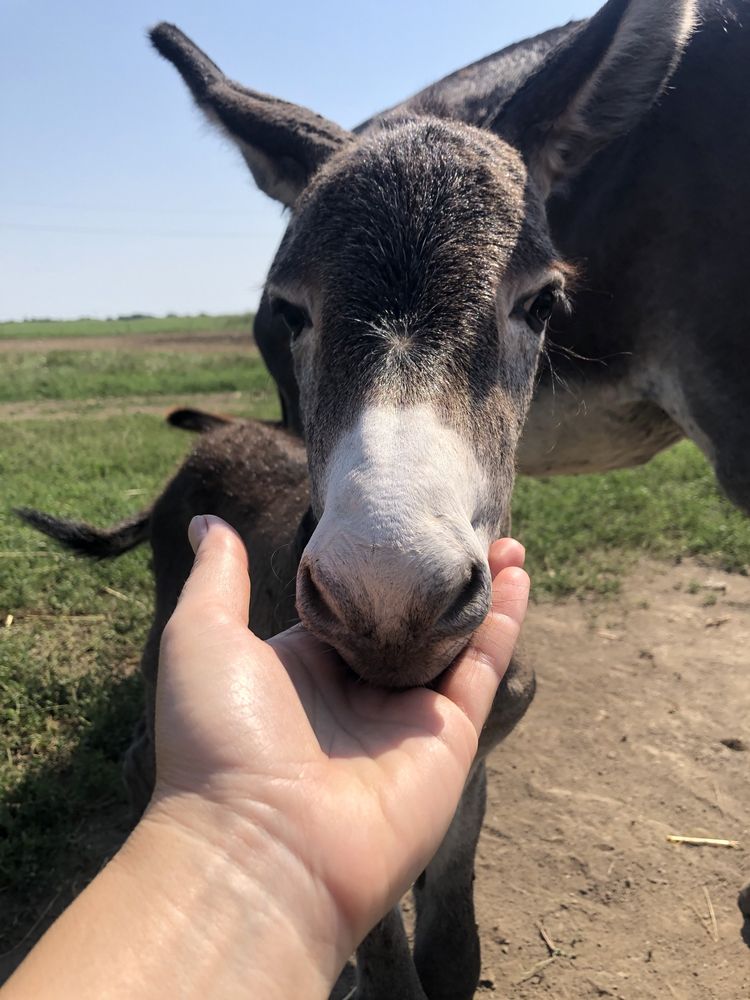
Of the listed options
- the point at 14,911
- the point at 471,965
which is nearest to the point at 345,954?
the point at 471,965

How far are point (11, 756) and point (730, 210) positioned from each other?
4.19 m

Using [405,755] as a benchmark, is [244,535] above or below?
below

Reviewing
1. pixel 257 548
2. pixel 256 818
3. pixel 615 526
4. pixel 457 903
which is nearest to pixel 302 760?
pixel 256 818

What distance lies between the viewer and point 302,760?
4.91 ft

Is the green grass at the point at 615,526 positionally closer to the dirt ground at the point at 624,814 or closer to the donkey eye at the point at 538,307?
the dirt ground at the point at 624,814

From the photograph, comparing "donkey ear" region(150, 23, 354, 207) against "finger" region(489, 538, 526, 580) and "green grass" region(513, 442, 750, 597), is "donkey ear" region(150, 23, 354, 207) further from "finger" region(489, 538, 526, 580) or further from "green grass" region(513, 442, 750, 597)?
"green grass" region(513, 442, 750, 597)

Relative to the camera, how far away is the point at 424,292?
6.11 feet

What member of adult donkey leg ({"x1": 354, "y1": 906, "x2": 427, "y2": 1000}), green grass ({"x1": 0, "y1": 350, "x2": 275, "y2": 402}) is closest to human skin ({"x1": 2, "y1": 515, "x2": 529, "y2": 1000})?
adult donkey leg ({"x1": 354, "y1": 906, "x2": 427, "y2": 1000})

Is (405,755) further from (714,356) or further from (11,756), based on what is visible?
(11,756)

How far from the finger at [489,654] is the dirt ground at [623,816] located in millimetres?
979

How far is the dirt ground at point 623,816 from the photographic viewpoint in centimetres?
304

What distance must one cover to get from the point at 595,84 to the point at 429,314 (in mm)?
1500

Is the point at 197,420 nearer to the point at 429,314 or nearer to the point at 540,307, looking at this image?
the point at 540,307

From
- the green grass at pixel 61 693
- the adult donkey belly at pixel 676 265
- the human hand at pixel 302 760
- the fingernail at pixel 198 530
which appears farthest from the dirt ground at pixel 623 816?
the fingernail at pixel 198 530
